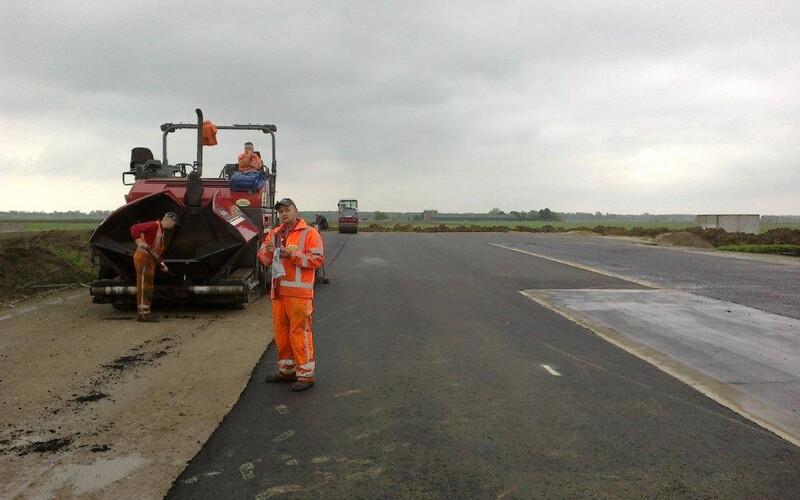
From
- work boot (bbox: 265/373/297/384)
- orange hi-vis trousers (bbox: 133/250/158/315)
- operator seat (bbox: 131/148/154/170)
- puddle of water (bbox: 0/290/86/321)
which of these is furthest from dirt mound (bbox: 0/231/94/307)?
work boot (bbox: 265/373/297/384)

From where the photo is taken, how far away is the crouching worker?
932 cm

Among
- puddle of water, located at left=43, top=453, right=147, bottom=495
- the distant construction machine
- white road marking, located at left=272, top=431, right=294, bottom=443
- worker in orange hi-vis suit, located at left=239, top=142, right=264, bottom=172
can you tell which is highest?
worker in orange hi-vis suit, located at left=239, top=142, right=264, bottom=172

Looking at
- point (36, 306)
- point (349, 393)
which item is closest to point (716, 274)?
point (349, 393)

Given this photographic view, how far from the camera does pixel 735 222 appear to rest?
141 feet

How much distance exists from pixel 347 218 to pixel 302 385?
1590 inches

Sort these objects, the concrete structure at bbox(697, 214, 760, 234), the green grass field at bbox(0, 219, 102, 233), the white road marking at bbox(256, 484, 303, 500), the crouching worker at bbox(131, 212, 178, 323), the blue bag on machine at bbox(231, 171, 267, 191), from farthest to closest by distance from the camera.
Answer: the concrete structure at bbox(697, 214, 760, 234), the green grass field at bbox(0, 219, 102, 233), the blue bag on machine at bbox(231, 171, 267, 191), the crouching worker at bbox(131, 212, 178, 323), the white road marking at bbox(256, 484, 303, 500)

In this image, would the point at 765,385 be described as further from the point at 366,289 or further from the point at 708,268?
the point at 708,268

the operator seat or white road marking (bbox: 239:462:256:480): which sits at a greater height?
the operator seat

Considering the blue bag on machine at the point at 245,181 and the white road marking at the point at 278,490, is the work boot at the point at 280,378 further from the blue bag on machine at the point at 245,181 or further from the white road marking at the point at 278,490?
the blue bag on machine at the point at 245,181

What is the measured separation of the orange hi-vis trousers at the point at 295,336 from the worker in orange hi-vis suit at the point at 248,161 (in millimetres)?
5983

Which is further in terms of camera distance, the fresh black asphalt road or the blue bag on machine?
the blue bag on machine

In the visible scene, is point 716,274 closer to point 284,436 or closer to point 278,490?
point 284,436

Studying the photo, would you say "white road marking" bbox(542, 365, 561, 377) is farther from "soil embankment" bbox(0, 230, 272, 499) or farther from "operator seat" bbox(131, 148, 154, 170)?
"operator seat" bbox(131, 148, 154, 170)

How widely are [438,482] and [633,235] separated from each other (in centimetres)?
4700
